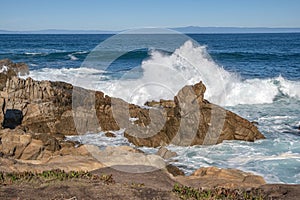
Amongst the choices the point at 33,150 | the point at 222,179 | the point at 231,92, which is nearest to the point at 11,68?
the point at 231,92

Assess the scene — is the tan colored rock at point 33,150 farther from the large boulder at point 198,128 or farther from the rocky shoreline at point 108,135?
the large boulder at point 198,128

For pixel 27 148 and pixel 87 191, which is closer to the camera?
pixel 87 191

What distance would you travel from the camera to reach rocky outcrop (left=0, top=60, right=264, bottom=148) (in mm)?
15023

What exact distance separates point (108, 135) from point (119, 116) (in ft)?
5.35

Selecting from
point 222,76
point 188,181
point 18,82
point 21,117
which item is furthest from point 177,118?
point 222,76

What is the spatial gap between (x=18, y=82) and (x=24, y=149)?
22.7 feet

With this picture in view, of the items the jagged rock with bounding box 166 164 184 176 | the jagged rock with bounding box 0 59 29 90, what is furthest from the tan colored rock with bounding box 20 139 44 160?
the jagged rock with bounding box 0 59 29 90

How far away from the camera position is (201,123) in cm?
1522

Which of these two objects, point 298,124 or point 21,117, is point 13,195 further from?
point 298,124

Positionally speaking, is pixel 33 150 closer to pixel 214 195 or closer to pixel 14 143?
pixel 14 143

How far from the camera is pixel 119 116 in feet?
56.9

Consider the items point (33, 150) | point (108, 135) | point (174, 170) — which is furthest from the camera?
point (108, 135)

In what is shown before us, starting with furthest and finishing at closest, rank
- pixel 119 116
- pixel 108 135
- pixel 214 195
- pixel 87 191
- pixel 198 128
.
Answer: pixel 119 116, pixel 108 135, pixel 198 128, pixel 214 195, pixel 87 191

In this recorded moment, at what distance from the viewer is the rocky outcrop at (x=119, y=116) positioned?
15.0 meters
